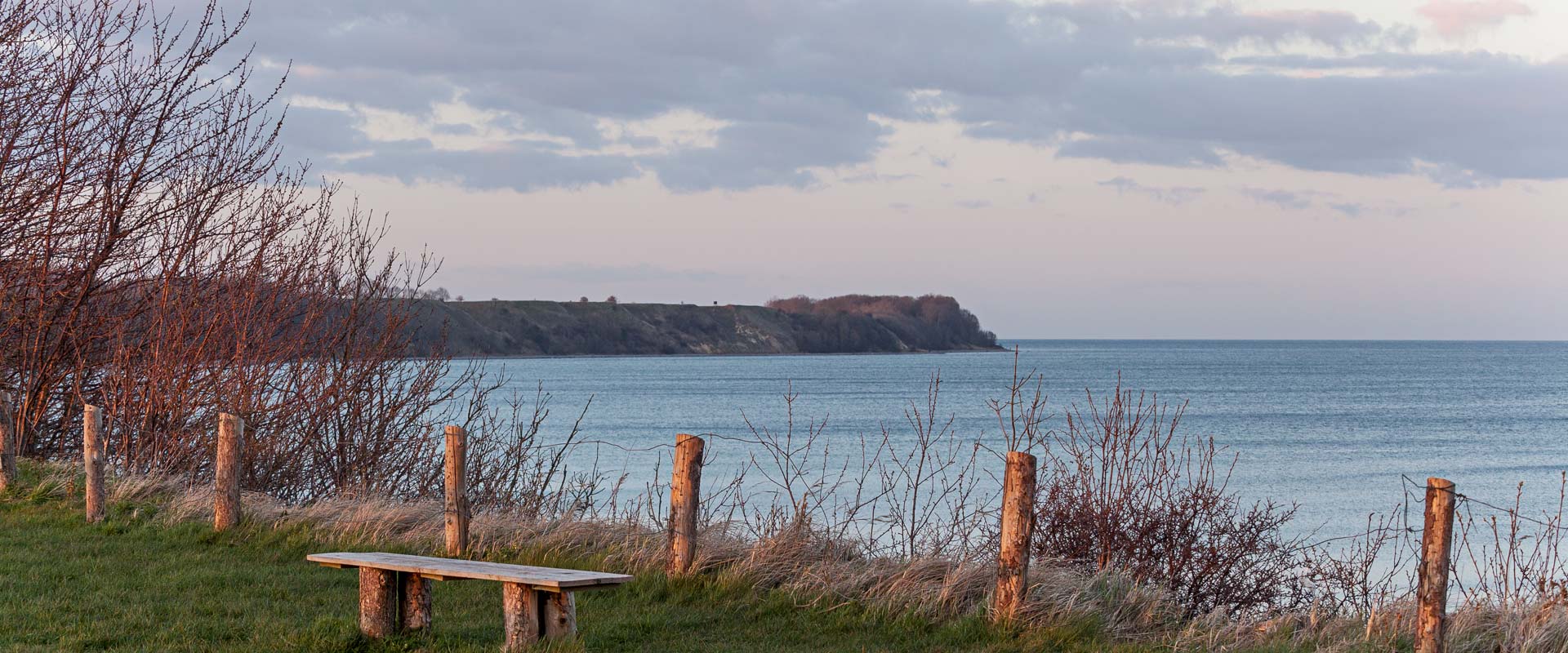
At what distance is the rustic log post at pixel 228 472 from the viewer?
9430 mm

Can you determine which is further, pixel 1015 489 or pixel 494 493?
pixel 494 493

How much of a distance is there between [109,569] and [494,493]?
232 inches

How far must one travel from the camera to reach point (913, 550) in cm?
916

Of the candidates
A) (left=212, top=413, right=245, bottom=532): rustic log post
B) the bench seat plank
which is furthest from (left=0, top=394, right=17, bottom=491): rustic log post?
the bench seat plank

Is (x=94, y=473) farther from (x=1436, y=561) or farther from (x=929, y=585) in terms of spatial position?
(x=1436, y=561)

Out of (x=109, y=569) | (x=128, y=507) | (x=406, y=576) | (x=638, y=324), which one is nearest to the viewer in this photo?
(x=406, y=576)

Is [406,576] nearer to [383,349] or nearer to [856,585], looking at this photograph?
[856,585]

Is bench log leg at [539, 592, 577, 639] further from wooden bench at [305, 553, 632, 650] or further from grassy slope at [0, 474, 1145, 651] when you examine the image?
grassy slope at [0, 474, 1145, 651]

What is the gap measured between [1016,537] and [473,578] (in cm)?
304

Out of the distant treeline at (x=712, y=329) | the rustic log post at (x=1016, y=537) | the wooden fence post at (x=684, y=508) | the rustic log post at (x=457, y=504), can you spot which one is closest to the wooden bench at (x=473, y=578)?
the wooden fence post at (x=684, y=508)

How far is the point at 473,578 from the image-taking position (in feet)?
19.8

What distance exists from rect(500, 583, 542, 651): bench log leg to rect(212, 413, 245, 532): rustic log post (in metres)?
4.47

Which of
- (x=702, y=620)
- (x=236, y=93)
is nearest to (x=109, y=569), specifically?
(x=702, y=620)

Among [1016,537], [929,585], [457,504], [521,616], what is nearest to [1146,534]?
[929,585]
